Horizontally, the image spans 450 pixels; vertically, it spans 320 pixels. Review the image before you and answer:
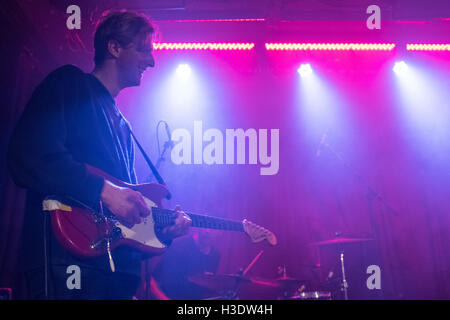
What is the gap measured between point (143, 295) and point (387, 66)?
3926 mm

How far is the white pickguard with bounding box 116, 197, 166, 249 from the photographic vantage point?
6.21 feet

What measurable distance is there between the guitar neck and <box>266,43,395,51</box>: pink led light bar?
9.33 feet

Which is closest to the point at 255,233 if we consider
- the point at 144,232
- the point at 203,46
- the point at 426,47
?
the point at 144,232

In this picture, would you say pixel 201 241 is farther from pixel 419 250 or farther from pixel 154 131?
pixel 419 250

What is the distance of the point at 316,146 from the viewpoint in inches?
219

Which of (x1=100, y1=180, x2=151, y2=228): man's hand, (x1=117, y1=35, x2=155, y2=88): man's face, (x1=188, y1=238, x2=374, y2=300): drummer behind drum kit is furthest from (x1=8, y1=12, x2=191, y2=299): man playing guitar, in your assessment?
(x1=188, y1=238, x2=374, y2=300): drummer behind drum kit

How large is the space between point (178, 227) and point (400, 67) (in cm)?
426

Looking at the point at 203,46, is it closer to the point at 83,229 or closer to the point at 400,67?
the point at 400,67

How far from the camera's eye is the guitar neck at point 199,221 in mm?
2182

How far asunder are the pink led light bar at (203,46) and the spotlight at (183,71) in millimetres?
326

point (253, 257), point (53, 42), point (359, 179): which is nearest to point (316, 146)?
point (359, 179)

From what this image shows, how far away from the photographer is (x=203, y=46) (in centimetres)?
509
